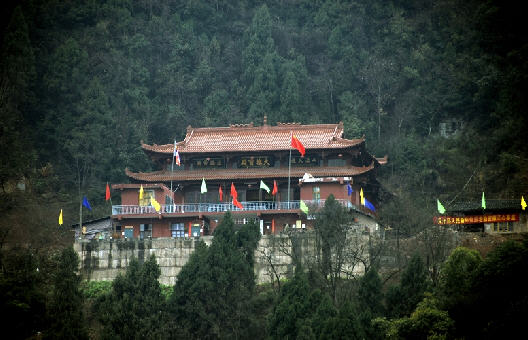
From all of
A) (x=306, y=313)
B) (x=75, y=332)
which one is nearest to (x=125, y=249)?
(x=75, y=332)

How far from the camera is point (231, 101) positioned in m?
83.4

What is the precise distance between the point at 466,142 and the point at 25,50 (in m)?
30.0

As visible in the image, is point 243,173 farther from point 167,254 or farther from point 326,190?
point 167,254

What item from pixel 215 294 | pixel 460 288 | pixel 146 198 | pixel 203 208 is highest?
pixel 146 198

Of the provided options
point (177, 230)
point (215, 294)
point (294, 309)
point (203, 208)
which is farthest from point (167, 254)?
point (294, 309)

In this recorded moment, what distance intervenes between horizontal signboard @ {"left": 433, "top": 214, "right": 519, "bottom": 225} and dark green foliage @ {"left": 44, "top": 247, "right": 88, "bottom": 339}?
19.3 metres

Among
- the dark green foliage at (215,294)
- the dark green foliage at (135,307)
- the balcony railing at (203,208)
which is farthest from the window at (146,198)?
the dark green foliage at (135,307)

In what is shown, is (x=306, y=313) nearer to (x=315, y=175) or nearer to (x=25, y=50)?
(x=315, y=175)

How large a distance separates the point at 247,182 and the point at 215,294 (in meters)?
14.8

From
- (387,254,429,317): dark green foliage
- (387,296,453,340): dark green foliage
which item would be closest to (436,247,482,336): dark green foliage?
(387,296,453,340): dark green foliage

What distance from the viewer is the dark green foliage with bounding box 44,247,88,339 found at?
51562 mm

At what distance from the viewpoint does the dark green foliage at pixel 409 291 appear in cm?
4922

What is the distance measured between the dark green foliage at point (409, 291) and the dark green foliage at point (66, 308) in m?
14.2

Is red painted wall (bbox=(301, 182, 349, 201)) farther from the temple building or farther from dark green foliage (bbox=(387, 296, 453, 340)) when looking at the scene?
dark green foliage (bbox=(387, 296, 453, 340))
